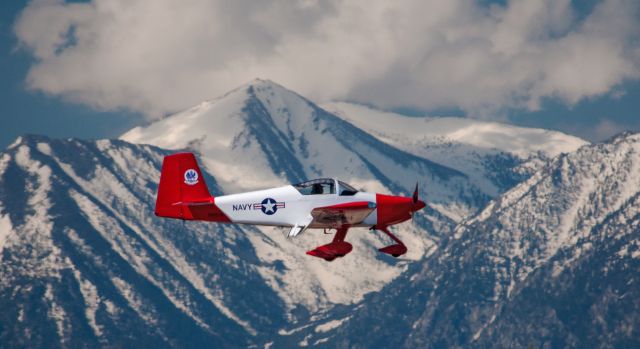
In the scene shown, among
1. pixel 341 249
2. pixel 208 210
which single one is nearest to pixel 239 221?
pixel 208 210

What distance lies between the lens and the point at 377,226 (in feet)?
392

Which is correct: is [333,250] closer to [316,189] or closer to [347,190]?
[347,190]

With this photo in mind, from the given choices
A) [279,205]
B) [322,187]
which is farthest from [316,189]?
[279,205]

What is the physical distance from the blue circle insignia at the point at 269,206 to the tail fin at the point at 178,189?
5.69 m

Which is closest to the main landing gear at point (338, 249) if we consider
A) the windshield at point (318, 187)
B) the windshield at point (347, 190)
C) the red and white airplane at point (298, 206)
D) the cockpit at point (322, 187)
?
the red and white airplane at point (298, 206)

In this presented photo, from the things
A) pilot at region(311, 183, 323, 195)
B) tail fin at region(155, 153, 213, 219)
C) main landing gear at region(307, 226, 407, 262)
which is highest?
tail fin at region(155, 153, 213, 219)

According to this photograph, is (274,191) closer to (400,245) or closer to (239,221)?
(239,221)

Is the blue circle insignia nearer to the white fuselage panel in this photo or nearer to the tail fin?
the white fuselage panel

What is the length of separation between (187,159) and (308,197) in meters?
13.9

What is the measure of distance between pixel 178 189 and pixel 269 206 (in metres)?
9.80

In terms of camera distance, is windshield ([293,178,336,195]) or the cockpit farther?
windshield ([293,178,336,195])

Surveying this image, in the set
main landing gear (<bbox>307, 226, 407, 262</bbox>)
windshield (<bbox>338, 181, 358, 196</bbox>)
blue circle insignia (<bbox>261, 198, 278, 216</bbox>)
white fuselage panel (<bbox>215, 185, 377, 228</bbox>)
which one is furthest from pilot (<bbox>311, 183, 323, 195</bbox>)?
main landing gear (<bbox>307, 226, 407, 262</bbox>)

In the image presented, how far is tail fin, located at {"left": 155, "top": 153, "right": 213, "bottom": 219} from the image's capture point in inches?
4825

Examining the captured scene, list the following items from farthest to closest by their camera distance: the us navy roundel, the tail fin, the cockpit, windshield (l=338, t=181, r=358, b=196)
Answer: the us navy roundel
the tail fin
the cockpit
windshield (l=338, t=181, r=358, b=196)
